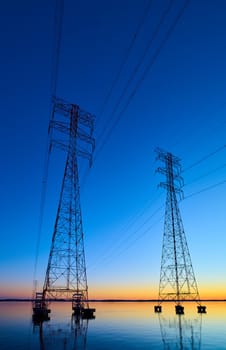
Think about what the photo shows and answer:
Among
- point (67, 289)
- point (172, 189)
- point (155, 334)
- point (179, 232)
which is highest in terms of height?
point (172, 189)

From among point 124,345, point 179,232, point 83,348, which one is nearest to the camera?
point 83,348

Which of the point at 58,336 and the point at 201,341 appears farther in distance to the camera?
the point at 58,336

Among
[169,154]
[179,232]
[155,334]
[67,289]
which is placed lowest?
[155,334]

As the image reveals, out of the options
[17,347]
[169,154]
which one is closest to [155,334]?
[17,347]

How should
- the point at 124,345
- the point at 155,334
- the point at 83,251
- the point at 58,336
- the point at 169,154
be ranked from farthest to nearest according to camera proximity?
1. the point at 169,154
2. the point at 83,251
3. the point at 155,334
4. the point at 58,336
5. the point at 124,345

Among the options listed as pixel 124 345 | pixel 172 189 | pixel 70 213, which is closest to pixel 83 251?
pixel 70 213

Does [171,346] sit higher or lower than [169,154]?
lower

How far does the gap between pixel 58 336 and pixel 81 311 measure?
23126 mm

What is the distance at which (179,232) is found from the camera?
5966cm

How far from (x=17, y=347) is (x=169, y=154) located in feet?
162

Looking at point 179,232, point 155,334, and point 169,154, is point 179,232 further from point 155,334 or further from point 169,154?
point 155,334

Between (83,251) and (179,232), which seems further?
(179,232)

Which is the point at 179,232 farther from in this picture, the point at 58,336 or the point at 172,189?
the point at 58,336

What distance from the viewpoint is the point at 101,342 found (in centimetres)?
2797
